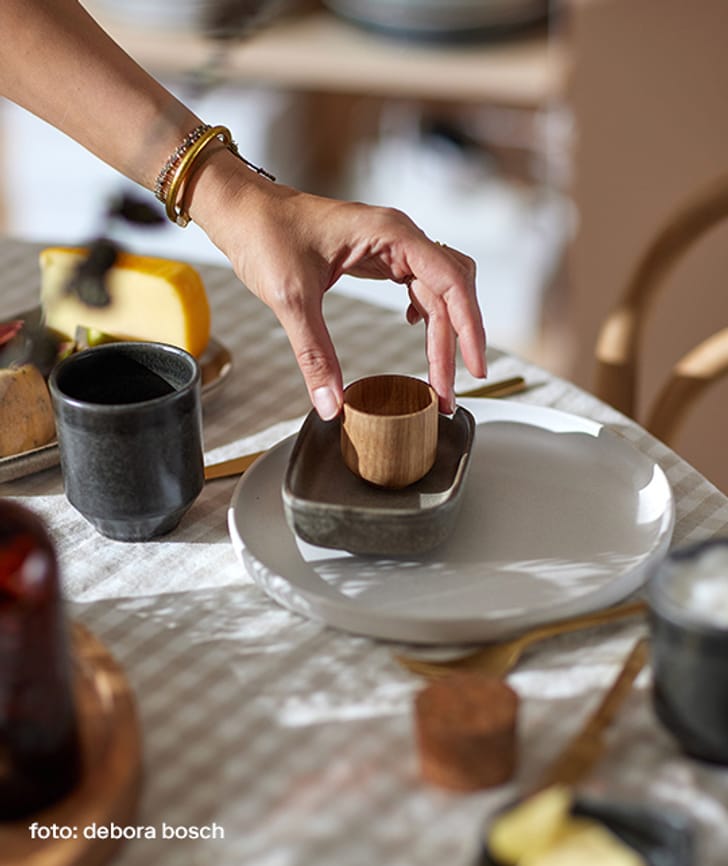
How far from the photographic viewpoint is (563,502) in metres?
0.92

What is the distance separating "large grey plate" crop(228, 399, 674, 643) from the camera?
0.78 metres

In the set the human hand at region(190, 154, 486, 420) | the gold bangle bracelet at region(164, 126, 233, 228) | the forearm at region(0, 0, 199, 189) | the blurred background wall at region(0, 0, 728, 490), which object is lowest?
the blurred background wall at region(0, 0, 728, 490)

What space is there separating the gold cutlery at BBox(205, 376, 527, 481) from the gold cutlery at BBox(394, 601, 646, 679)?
0.88ft

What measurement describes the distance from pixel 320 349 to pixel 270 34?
169cm

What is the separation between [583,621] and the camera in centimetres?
78

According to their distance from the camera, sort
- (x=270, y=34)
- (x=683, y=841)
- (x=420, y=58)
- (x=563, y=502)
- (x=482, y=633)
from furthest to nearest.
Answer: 1. (x=270, y=34)
2. (x=420, y=58)
3. (x=563, y=502)
4. (x=482, y=633)
5. (x=683, y=841)

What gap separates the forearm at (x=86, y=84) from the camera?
100cm

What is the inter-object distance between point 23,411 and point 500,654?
421mm

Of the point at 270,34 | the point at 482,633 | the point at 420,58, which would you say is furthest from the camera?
the point at 270,34

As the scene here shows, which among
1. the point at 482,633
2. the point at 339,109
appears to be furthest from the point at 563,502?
the point at 339,109

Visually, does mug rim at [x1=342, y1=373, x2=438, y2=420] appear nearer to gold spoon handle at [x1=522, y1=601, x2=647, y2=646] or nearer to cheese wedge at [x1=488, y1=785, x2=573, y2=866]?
gold spoon handle at [x1=522, y1=601, x2=647, y2=646]

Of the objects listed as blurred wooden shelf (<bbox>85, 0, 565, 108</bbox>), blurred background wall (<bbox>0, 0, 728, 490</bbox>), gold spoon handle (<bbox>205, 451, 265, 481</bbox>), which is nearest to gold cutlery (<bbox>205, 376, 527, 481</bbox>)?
gold spoon handle (<bbox>205, 451, 265, 481</bbox>)

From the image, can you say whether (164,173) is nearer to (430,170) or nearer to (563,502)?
(563,502)

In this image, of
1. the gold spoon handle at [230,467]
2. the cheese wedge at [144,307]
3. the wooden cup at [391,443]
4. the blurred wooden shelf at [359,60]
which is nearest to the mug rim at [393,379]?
the wooden cup at [391,443]
